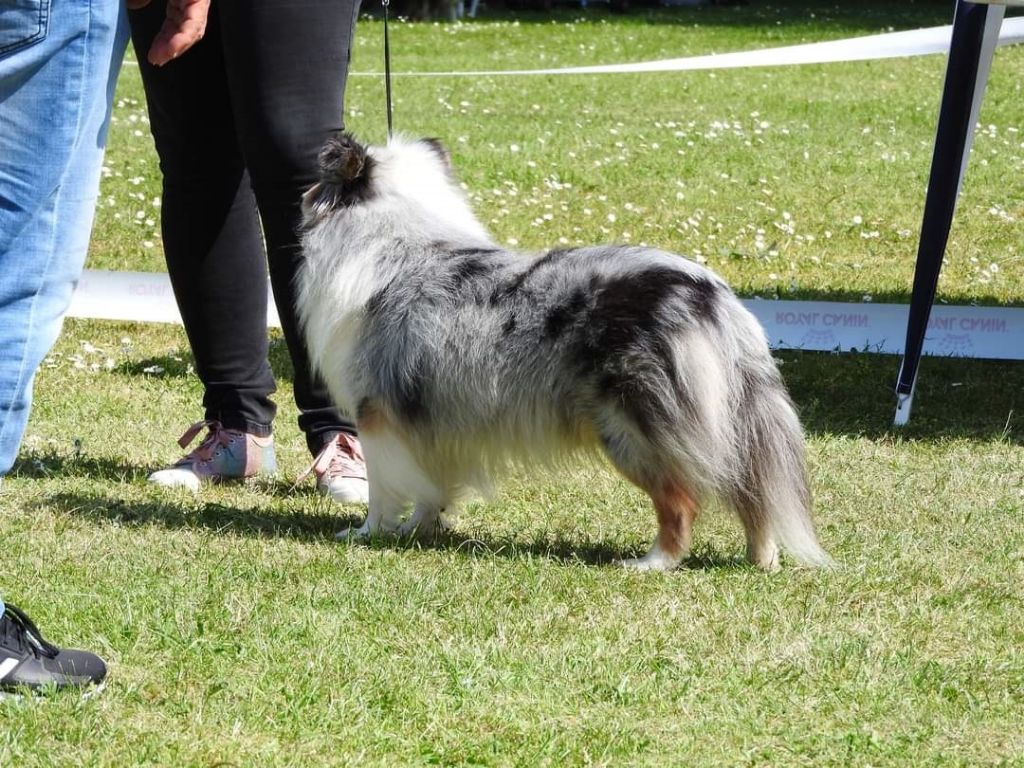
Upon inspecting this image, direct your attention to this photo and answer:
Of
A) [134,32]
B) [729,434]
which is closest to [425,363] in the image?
[729,434]

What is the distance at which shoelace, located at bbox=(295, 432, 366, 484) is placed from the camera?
4.21m

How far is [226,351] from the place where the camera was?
4262mm

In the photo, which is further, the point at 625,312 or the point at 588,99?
the point at 588,99

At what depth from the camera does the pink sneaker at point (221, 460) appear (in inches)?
169

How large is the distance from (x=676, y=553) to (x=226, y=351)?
63.0 inches

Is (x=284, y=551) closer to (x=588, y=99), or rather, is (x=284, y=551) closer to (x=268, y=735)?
(x=268, y=735)

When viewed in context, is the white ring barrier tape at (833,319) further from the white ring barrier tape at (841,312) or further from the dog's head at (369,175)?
the dog's head at (369,175)

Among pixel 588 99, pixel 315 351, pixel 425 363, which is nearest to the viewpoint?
pixel 425 363

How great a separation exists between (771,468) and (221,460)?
5.97 feet

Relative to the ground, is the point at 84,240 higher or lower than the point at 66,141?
lower

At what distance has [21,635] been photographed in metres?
2.68

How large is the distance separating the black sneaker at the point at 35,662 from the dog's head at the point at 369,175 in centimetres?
142

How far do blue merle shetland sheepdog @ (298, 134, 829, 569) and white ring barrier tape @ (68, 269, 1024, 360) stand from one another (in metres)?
1.77

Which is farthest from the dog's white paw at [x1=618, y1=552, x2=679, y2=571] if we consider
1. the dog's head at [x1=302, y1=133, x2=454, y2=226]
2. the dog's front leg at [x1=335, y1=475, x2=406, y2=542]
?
the dog's head at [x1=302, y1=133, x2=454, y2=226]
